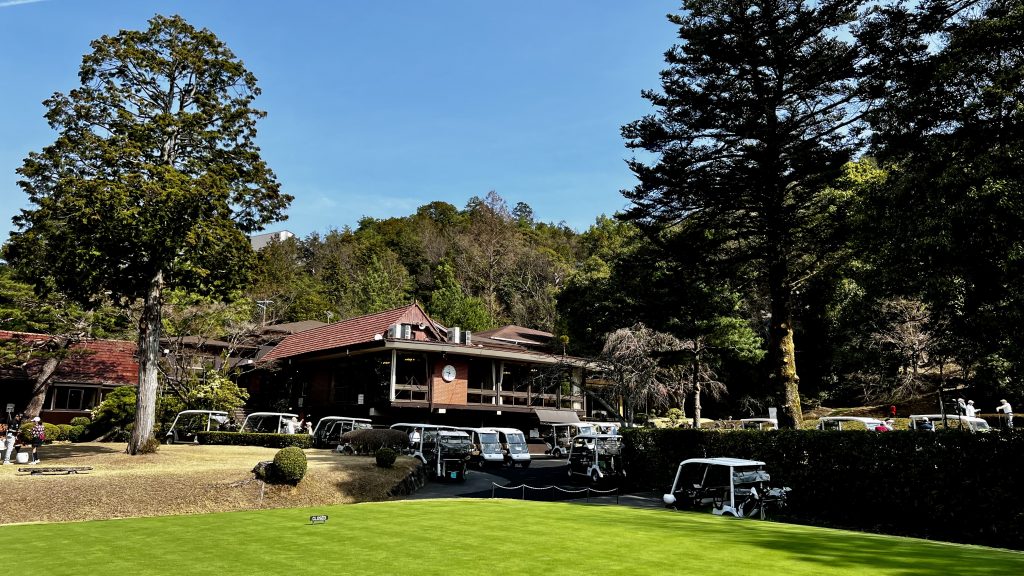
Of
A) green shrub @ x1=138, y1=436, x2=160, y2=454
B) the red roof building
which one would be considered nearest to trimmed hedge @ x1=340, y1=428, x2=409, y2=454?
green shrub @ x1=138, y1=436, x2=160, y2=454

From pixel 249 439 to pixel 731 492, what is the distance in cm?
2280

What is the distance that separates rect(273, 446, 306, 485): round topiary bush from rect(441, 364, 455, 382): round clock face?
1892 centimetres

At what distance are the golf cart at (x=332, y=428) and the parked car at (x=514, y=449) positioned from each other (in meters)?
6.86

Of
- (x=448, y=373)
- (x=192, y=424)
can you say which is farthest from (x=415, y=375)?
(x=192, y=424)

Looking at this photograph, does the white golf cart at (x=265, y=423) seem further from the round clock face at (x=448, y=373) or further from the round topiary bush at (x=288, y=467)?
the round topiary bush at (x=288, y=467)

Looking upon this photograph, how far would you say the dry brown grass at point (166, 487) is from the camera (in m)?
14.6

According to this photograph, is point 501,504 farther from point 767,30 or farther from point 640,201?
point 767,30

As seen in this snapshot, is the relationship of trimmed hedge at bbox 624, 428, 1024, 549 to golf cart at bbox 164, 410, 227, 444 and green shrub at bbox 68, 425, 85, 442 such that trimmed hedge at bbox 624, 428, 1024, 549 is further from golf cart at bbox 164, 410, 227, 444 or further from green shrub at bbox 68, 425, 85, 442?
green shrub at bbox 68, 425, 85, 442

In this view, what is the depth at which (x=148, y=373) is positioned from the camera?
2162 centimetres

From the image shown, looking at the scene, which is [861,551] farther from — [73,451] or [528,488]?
[73,451]

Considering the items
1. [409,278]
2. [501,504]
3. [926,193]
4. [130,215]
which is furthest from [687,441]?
[409,278]

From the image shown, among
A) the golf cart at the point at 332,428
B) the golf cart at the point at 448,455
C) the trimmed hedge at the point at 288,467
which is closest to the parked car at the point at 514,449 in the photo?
the golf cart at the point at 448,455

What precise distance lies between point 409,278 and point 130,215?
1921 inches

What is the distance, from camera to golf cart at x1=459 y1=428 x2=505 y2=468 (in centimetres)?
2616
